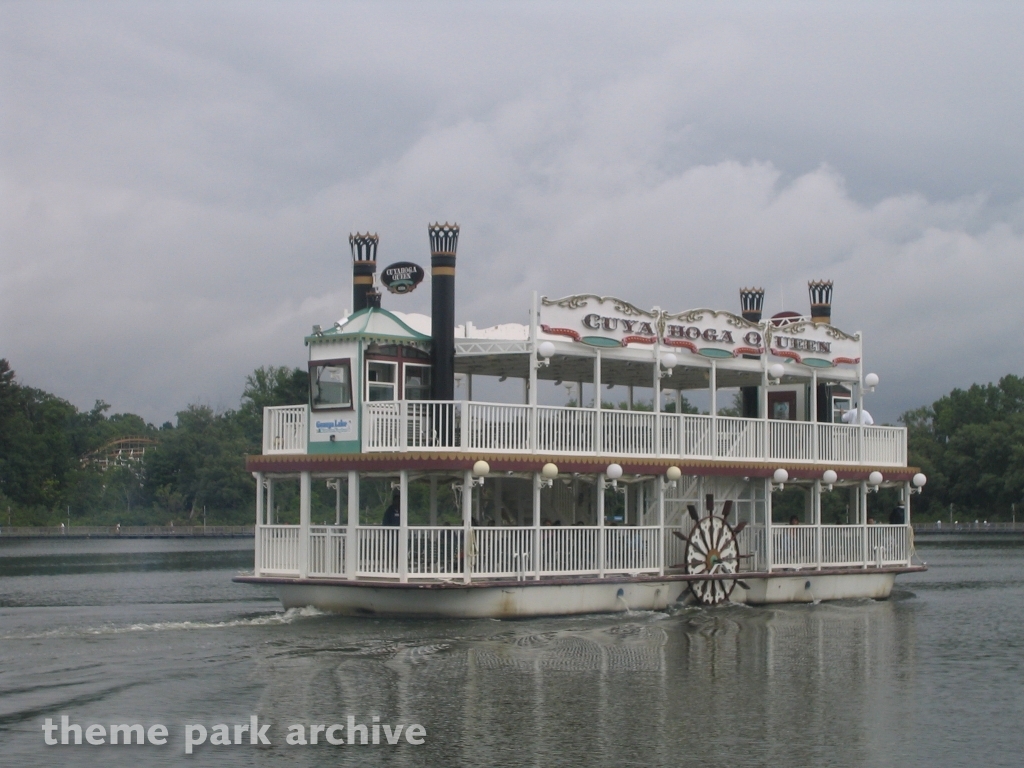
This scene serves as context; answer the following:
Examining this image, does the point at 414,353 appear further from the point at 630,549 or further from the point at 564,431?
the point at 630,549

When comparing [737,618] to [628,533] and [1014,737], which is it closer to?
[628,533]

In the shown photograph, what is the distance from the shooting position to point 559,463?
24.0 metres

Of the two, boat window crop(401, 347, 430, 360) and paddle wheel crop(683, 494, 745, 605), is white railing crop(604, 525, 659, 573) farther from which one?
boat window crop(401, 347, 430, 360)

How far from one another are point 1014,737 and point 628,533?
10.3 m

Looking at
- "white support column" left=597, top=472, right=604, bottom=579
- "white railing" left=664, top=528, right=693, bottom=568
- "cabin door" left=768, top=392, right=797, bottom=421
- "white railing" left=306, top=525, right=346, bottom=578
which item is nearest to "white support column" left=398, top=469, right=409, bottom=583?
"white railing" left=306, top=525, right=346, bottom=578

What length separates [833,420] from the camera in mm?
31156

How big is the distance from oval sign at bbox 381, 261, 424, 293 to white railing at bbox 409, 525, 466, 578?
4.46m

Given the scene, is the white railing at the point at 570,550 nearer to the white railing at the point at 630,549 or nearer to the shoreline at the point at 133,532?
the white railing at the point at 630,549

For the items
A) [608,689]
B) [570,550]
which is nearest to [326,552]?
[570,550]

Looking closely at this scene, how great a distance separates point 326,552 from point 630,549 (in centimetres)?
548

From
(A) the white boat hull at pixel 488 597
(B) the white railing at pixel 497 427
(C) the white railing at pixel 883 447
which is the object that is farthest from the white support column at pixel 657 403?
(C) the white railing at pixel 883 447

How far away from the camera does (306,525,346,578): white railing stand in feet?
77.0

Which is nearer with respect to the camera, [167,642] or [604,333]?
[167,642]

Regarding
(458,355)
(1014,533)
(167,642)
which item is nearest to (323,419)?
(458,355)
